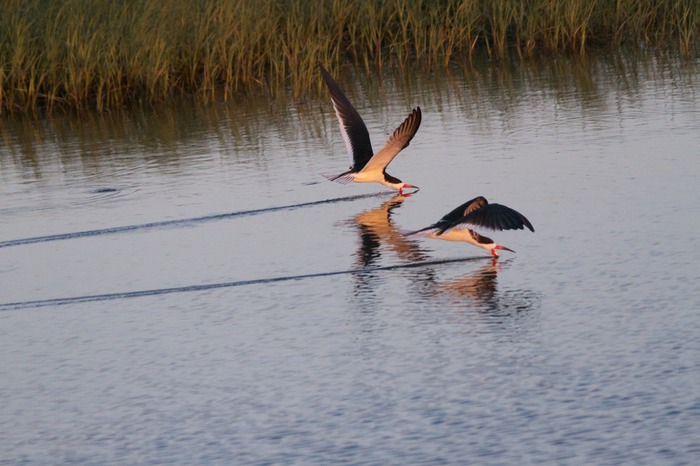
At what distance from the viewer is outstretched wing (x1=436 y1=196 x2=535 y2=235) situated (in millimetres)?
7430

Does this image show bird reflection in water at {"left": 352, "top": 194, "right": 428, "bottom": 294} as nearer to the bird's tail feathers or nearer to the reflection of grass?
the bird's tail feathers

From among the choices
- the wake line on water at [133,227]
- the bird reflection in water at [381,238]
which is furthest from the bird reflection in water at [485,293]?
the wake line on water at [133,227]

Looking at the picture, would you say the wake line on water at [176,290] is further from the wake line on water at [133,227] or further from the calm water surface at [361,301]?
the wake line on water at [133,227]

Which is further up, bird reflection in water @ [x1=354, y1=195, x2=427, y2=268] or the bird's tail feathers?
the bird's tail feathers

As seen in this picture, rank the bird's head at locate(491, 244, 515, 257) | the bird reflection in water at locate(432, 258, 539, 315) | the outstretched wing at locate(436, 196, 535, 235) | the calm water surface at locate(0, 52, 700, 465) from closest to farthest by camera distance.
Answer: the calm water surface at locate(0, 52, 700, 465) < the bird reflection in water at locate(432, 258, 539, 315) < the outstretched wing at locate(436, 196, 535, 235) < the bird's head at locate(491, 244, 515, 257)

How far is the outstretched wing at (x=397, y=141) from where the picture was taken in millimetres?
9467

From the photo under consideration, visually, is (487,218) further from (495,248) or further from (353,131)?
(353,131)

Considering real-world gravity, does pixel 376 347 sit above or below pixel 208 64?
below

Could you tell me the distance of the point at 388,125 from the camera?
13.0 m

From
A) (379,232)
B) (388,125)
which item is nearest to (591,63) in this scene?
(388,125)

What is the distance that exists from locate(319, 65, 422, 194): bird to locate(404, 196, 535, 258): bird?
5.42 feet

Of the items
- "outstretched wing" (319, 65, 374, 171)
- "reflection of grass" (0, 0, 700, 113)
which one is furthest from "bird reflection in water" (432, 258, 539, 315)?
"reflection of grass" (0, 0, 700, 113)

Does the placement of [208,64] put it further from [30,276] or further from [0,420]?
[0,420]

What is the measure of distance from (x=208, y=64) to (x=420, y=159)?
5922mm
